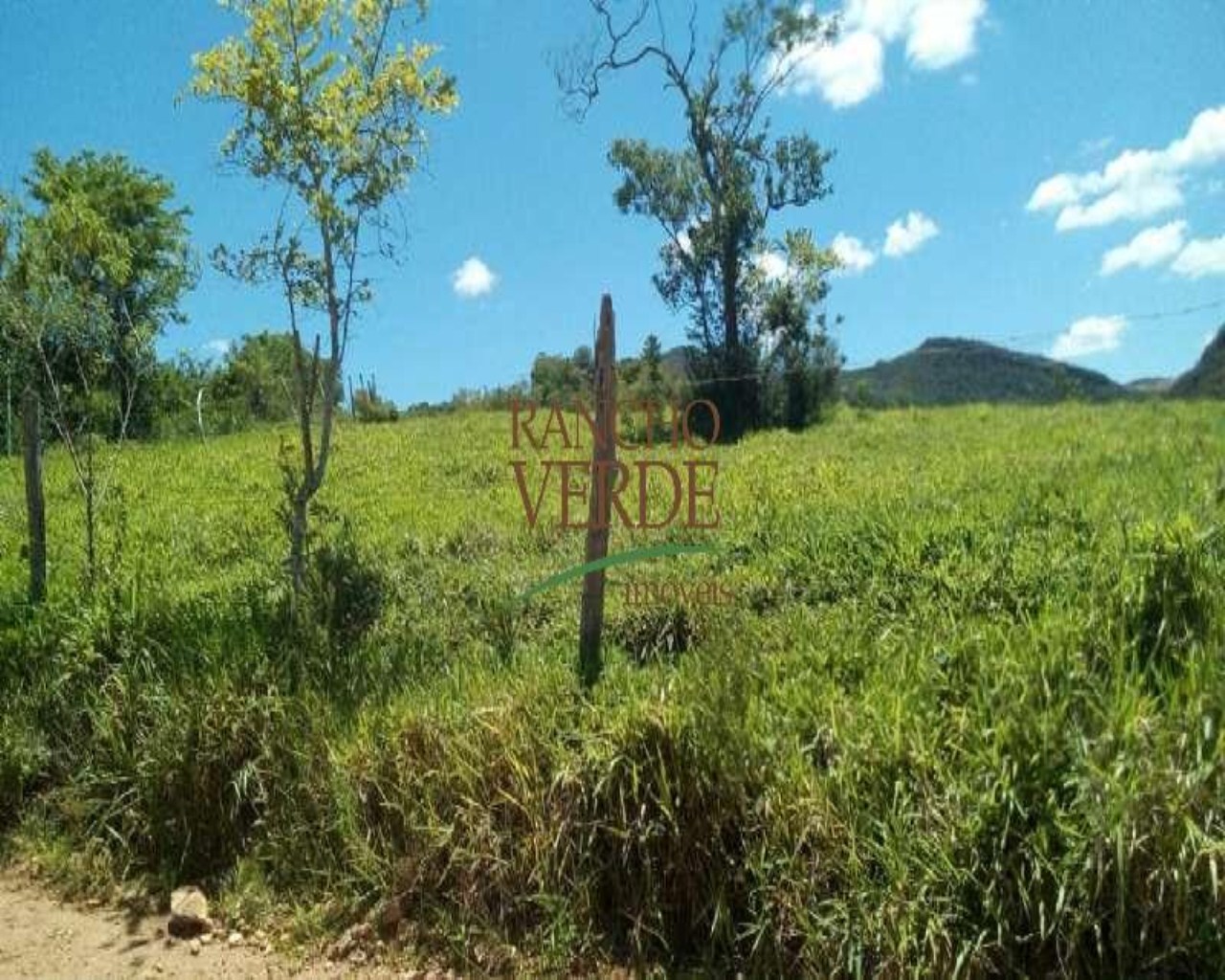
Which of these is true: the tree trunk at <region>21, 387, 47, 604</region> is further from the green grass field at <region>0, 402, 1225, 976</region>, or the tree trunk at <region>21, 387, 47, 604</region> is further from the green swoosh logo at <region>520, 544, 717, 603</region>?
the green swoosh logo at <region>520, 544, 717, 603</region>

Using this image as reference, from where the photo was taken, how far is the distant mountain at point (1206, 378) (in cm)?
1325

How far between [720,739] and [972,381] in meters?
17.1

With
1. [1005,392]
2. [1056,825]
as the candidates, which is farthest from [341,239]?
[1005,392]

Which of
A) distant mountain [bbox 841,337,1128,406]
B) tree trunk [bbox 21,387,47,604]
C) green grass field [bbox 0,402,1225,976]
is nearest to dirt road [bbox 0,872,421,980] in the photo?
green grass field [bbox 0,402,1225,976]

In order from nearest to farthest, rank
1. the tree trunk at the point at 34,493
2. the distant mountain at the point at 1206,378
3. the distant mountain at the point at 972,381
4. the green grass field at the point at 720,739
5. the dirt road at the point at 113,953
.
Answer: the green grass field at the point at 720,739 → the dirt road at the point at 113,953 → the tree trunk at the point at 34,493 → the distant mountain at the point at 1206,378 → the distant mountain at the point at 972,381

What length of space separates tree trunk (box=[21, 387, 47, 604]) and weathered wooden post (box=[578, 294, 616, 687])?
4051 mm

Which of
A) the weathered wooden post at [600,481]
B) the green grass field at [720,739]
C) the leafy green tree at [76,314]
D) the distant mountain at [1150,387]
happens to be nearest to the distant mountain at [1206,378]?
the distant mountain at [1150,387]

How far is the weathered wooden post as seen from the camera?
4.34 m

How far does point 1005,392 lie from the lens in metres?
17.4

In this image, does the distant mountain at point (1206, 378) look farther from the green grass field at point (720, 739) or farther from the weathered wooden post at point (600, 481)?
the weathered wooden post at point (600, 481)

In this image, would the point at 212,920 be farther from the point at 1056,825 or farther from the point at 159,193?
the point at 159,193

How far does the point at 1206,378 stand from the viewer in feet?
47.2

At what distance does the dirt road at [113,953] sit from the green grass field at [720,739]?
21cm

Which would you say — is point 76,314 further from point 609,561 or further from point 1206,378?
point 1206,378
